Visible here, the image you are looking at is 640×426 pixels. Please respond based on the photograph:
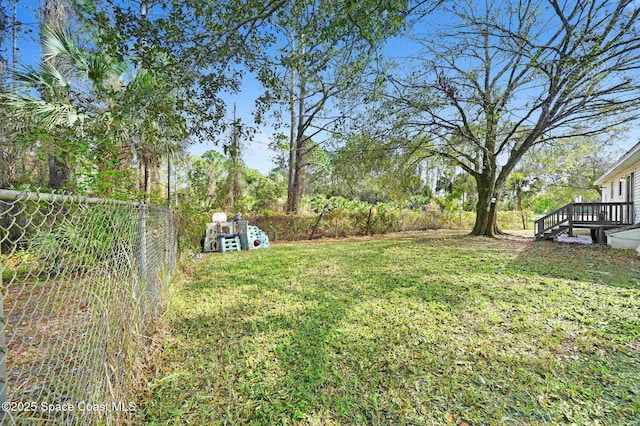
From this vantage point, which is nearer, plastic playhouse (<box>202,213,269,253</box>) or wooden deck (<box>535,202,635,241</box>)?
plastic playhouse (<box>202,213,269,253</box>)

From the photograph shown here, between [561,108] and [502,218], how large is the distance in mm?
13512

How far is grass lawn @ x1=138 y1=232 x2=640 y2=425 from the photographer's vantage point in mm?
1866

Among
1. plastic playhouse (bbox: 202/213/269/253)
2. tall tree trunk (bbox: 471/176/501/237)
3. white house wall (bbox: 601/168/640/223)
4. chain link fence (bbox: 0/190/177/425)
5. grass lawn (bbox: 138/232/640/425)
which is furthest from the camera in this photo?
tall tree trunk (bbox: 471/176/501/237)

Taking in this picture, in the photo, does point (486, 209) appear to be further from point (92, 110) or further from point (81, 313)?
point (81, 313)

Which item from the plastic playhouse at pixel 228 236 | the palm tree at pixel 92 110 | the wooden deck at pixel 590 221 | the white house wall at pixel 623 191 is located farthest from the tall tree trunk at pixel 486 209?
the palm tree at pixel 92 110

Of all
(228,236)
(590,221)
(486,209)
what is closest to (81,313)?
(228,236)

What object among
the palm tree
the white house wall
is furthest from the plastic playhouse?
the white house wall

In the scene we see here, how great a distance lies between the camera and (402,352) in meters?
2.53

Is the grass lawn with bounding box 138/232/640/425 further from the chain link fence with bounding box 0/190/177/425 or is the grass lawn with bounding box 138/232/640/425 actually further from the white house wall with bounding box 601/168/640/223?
the white house wall with bounding box 601/168/640/223

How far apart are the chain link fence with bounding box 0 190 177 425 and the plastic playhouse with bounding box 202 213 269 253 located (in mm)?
6269

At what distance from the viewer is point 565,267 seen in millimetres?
5711

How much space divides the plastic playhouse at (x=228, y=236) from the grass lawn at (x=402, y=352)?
13.7ft

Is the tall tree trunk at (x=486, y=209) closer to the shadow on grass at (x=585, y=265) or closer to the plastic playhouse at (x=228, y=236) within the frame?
the shadow on grass at (x=585, y=265)

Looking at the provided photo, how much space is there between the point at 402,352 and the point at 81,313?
2.51m
